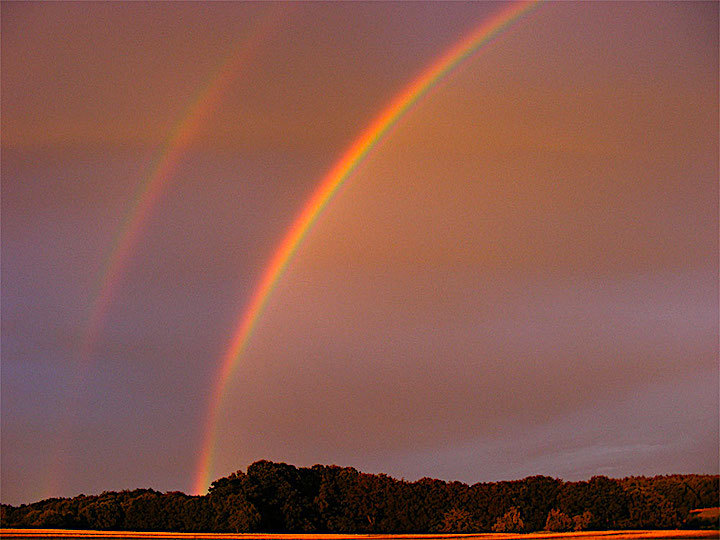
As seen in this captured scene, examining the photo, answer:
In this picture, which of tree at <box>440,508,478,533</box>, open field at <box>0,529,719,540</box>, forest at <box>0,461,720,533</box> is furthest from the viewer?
tree at <box>440,508,478,533</box>

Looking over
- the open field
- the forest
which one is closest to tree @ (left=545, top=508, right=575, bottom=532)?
the forest

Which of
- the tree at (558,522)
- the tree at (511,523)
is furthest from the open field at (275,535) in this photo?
the tree at (511,523)

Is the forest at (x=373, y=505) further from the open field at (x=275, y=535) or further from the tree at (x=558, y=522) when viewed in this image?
the open field at (x=275, y=535)

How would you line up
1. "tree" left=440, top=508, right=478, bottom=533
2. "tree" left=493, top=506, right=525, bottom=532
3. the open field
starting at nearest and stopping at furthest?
the open field → "tree" left=493, top=506, right=525, bottom=532 → "tree" left=440, top=508, right=478, bottom=533

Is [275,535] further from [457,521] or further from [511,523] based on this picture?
[511,523]

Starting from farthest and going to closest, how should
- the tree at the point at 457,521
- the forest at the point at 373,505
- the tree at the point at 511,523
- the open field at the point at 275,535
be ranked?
the tree at the point at 457,521 → the tree at the point at 511,523 → the forest at the point at 373,505 → the open field at the point at 275,535

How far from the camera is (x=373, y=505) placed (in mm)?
52875

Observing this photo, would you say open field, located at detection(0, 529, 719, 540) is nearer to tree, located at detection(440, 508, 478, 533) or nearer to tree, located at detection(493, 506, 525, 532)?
tree, located at detection(493, 506, 525, 532)

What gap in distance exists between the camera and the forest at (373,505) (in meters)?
46.9

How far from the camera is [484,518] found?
51031 millimetres

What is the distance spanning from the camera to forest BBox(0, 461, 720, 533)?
4694 cm

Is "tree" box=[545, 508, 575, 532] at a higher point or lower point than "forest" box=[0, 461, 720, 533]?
lower

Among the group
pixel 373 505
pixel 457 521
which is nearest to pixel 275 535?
pixel 373 505

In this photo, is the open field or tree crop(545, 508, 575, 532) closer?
the open field
